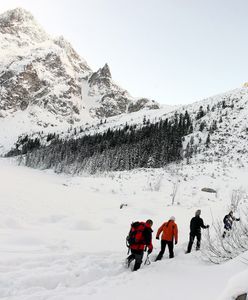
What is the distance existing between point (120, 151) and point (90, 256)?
67.7 meters

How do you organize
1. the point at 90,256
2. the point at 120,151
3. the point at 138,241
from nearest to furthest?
1. the point at 138,241
2. the point at 90,256
3. the point at 120,151

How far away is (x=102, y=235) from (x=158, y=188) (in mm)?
16128

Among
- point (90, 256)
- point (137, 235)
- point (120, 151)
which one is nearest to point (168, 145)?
point (120, 151)

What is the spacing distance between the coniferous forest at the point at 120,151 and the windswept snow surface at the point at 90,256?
45588 millimetres

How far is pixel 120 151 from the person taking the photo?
7844cm

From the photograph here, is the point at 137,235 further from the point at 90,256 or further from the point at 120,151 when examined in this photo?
the point at 120,151

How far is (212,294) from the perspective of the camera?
6.45 metres

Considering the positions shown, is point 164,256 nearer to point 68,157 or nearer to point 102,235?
point 102,235

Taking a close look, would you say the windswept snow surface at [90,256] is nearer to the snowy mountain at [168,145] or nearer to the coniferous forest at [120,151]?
the snowy mountain at [168,145]

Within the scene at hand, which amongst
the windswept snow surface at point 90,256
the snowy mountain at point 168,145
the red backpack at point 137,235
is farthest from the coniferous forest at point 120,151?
the red backpack at point 137,235

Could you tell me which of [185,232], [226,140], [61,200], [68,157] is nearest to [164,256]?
[185,232]

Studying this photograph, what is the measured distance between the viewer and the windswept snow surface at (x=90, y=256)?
293 inches

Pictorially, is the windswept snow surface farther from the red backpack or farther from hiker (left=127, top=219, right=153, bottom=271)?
the red backpack

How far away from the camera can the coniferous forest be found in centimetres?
7071
